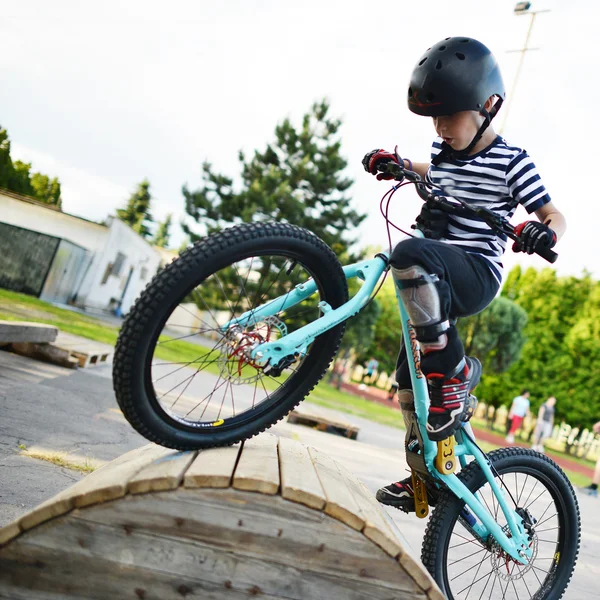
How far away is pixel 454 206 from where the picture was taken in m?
2.47

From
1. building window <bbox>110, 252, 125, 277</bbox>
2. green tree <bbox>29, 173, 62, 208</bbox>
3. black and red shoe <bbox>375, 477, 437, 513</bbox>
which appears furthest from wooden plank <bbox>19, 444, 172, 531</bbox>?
green tree <bbox>29, 173, 62, 208</bbox>

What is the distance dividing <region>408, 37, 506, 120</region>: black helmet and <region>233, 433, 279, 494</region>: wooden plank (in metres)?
1.62

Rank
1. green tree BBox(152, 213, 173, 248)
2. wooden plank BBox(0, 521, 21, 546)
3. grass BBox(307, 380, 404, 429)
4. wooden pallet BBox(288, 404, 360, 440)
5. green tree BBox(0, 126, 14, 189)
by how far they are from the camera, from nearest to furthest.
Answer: wooden plank BBox(0, 521, 21, 546) < wooden pallet BBox(288, 404, 360, 440) < grass BBox(307, 380, 404, 429) < green tree BBox(0, 126, 14, 189) < green tree BBox(152, 213, 173, 248)

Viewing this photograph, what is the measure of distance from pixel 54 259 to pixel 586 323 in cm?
3545

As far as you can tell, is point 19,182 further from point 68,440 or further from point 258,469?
point 258,469

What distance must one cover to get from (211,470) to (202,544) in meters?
0.23

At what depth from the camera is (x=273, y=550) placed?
1.80 m

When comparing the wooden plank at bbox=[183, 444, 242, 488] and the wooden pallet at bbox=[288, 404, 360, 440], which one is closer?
the wooden plank at bbox=[183, 444, 242, 488]

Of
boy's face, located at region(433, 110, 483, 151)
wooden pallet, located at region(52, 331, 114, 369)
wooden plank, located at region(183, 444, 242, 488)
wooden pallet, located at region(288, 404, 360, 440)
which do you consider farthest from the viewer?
wooden pallet, located at region(288, 404, 360, 440)

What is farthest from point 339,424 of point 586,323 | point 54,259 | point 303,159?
point 586,323

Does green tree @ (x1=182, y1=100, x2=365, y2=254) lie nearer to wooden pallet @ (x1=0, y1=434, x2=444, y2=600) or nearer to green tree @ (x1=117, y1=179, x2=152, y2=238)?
wooden pallet @ (x1=0, y1=434, x2=444, y2=600)

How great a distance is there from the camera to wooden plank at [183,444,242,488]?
1803mm

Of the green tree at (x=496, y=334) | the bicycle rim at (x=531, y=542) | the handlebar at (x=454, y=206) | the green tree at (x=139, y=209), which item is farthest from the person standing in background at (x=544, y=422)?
the green tree at (x=139, y=209)

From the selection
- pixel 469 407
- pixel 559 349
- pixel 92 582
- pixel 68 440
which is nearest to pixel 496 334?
pixel 559 349
